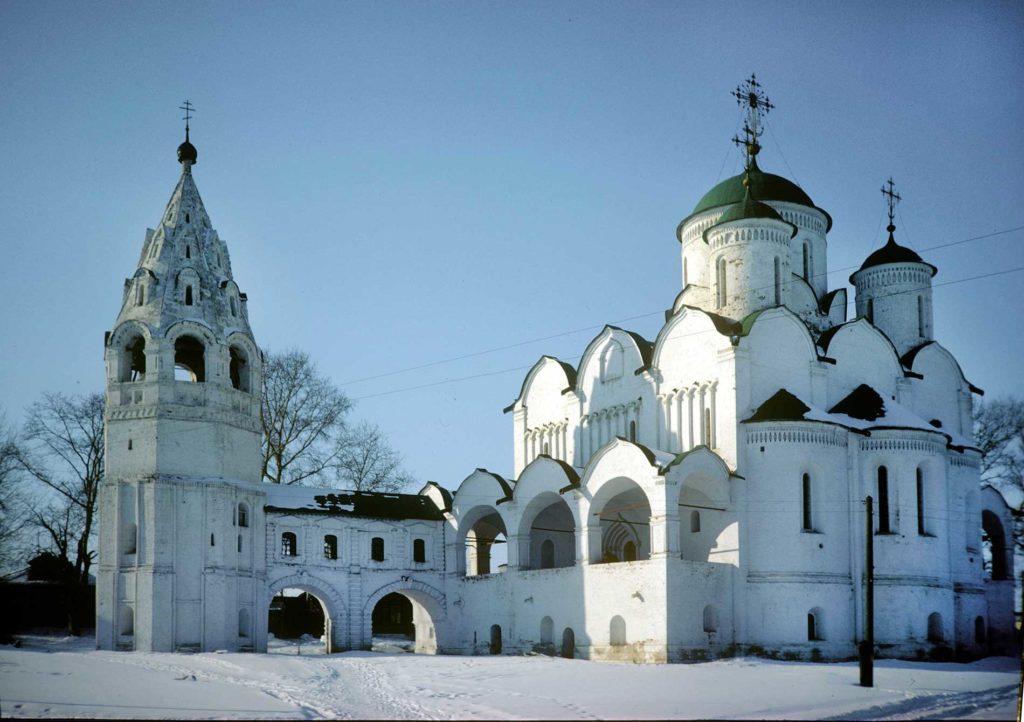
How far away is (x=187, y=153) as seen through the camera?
33.8 meters

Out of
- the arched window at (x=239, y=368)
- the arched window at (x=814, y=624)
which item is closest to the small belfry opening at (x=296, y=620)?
the arched window at (x=239, y=368)

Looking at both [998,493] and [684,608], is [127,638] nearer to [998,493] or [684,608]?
[684,608]

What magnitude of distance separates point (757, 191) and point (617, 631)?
14.5 meters

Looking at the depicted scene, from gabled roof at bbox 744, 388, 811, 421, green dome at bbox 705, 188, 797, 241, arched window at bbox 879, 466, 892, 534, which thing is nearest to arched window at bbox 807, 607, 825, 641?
arched window at bbox 879, 466, 892, 534

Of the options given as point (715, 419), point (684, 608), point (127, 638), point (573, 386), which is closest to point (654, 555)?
point (684, 608)

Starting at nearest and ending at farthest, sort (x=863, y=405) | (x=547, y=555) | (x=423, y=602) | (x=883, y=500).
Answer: (x=883, y=500) → (x=863, y=405) → (x=547, y=555) → (x=423, y=602)

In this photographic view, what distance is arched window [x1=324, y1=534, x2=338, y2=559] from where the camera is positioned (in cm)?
3390

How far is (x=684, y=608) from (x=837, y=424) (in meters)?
5.87

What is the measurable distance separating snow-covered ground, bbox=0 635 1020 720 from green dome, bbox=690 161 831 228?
15.3 metres

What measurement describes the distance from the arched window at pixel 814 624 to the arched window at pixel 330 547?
44.0 ft

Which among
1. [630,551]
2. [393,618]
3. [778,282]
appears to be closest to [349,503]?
[630,551]

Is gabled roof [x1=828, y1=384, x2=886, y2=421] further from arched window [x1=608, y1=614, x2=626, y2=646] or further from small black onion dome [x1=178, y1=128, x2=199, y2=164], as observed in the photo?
small black onion dome [x1=178, y1=128, x2=199, y2=164]

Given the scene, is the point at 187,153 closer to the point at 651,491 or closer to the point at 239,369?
the point at 239,369

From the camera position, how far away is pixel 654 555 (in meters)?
27.4
